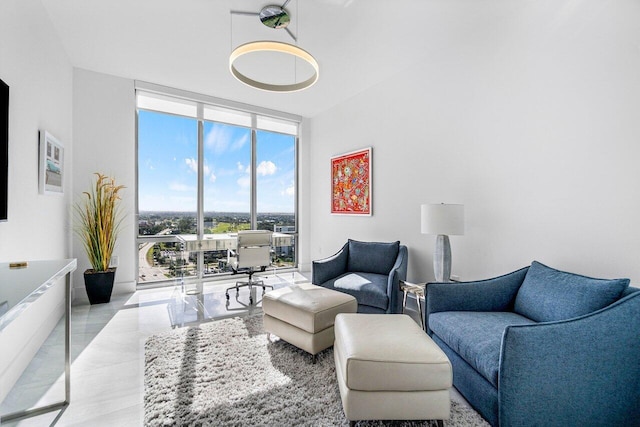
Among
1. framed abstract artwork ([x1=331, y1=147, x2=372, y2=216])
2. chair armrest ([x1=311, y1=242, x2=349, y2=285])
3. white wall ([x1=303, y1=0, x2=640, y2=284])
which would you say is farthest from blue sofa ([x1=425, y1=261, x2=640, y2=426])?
framed abstract artwork ([x1=331, y1=147, x2=372, y2=216])

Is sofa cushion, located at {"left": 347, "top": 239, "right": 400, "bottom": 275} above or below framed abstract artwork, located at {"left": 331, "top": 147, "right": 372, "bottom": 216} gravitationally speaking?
below

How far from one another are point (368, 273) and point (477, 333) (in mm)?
1870

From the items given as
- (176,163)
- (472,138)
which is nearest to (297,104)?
(176,163)

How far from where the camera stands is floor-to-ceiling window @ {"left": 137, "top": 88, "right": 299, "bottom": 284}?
4.42m

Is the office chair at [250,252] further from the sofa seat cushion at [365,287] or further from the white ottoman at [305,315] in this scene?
the white ottoman at [305,315]

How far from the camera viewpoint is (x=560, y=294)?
1820mm

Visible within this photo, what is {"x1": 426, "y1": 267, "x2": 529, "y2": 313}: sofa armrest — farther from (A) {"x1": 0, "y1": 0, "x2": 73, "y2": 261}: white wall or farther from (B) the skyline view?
(B) the skyline view

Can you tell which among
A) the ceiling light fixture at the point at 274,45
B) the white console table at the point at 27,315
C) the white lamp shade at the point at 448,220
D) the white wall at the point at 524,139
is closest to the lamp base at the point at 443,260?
the white lamp shade at the point at 448,220

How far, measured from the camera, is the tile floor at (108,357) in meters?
1.74

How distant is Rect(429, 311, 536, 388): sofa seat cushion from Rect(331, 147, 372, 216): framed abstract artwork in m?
2.31

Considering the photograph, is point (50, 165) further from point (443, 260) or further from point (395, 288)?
point (443, 260)

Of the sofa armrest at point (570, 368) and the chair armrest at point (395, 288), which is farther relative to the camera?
the chair armrest at point (395, 288)

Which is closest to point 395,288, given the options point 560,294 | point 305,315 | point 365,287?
point 365,287

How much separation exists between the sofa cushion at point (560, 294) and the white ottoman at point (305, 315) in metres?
1.29
